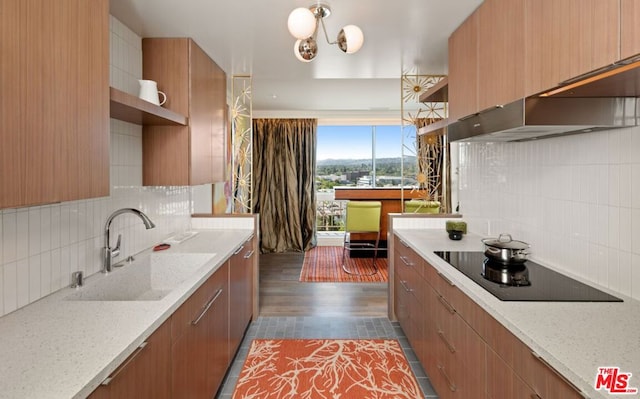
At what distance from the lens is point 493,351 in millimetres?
1424

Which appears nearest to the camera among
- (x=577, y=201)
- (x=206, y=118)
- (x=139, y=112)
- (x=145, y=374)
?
(x=145, y=374)

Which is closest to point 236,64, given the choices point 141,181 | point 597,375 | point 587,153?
point 141,181

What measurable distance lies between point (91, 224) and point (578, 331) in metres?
2.21

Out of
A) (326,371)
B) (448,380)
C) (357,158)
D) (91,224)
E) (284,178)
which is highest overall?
(357,158)

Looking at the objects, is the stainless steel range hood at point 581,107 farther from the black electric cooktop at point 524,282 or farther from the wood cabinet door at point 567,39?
the black electric cooktop at point 524,282

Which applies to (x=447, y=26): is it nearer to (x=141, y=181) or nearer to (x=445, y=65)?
(x=445, y=65)

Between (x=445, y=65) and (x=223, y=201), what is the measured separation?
308 centimetres

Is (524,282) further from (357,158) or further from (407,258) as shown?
(357,158)

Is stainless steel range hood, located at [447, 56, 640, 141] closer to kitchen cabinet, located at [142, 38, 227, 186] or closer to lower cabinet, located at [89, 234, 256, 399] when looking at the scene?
lower cabinet, located at [89, 234, 256, 399]

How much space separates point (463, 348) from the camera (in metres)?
1.74

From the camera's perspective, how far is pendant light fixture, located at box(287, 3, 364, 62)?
1.84 meters

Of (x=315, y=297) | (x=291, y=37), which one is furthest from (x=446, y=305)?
(x=315, y=297)

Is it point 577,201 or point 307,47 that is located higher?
point 307,47

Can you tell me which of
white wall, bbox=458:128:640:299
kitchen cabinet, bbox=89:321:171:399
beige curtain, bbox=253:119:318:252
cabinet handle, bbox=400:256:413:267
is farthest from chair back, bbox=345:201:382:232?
kitchen cabinet, bbox=89:321:171:399
